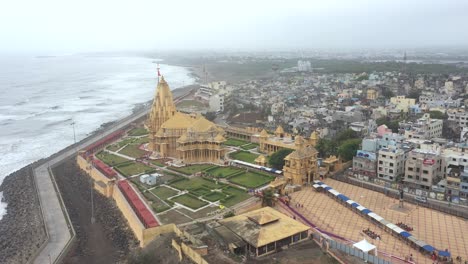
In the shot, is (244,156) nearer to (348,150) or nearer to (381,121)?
(348,150)

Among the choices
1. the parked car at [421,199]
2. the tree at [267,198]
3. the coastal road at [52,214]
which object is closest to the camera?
the coastal road at [52,214]

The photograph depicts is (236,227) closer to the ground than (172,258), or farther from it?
farther from it

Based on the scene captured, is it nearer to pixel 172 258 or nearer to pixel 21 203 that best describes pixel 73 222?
pixel 21 203

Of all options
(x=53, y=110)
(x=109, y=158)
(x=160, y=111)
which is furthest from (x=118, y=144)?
(x=53, y=110)

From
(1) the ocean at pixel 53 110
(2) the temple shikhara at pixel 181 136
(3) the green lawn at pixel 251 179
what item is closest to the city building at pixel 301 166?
(3) the green lawn at pixel 251 179

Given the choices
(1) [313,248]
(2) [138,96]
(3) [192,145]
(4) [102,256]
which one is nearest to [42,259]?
(4) [102,256]

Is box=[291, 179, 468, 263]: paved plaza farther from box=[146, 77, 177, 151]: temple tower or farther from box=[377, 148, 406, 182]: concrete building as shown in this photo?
box=[146, 77, 177, 151]: temple tower

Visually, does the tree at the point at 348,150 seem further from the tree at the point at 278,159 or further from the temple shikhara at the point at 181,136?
the temple shikhara at the point at 181,136
